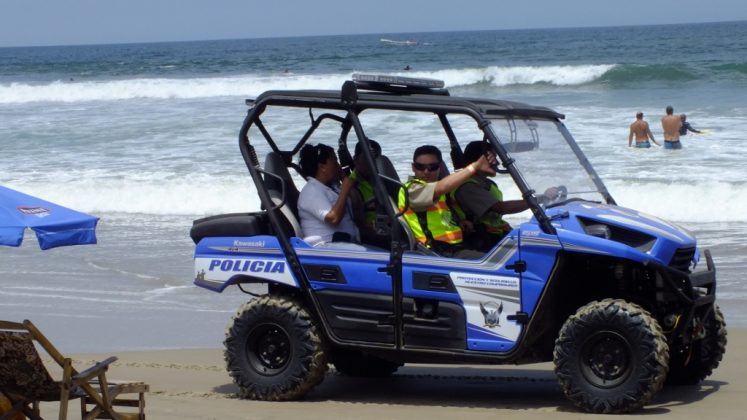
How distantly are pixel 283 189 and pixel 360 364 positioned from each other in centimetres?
143

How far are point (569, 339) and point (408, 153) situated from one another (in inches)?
530

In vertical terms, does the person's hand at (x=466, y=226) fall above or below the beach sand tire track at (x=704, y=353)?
above

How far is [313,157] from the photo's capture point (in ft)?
24.6

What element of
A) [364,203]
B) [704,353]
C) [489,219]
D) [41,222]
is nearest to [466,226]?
[489,219]

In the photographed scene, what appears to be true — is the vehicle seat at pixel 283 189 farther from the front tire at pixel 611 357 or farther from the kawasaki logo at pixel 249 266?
the front tire at pixel 611 357

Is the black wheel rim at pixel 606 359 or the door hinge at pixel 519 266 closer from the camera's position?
the black wheel rim at pixel 606 359

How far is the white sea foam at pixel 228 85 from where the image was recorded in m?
38.1

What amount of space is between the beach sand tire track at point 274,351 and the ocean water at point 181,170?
182 cm

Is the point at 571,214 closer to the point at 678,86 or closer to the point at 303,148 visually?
the point at 303,148

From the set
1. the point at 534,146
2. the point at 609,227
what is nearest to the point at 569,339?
the point at 609,227

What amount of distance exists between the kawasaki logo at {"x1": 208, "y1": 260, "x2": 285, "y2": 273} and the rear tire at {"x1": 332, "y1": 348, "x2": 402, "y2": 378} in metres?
1.03

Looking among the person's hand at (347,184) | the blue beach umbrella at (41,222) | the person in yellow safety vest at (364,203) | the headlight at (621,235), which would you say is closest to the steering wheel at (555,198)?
the headlight at (621,235)

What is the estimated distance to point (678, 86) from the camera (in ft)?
110

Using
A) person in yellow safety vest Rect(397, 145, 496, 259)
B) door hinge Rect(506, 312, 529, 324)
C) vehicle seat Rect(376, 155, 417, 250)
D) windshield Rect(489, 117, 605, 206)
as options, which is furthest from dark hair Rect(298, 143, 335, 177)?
door hinge Rect(506, 312, 529, 324)
